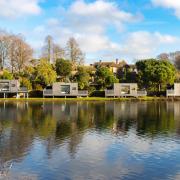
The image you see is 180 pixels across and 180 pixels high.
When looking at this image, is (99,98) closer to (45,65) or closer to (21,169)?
(45,65)

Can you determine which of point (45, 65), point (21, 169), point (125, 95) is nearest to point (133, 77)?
point (125, 95)

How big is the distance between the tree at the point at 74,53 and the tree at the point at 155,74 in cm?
2011

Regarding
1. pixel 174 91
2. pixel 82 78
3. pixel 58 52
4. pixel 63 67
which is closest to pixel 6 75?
pixel 63 67

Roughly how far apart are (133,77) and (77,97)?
1944 cm

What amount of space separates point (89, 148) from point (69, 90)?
65.0 meters

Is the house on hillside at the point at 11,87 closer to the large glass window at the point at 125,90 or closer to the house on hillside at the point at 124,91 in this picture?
the house on hillside at the point at 124,91

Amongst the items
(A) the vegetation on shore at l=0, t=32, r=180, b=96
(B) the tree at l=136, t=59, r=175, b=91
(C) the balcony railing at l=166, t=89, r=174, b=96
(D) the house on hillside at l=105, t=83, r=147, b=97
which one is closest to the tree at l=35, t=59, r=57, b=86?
(A) the vegetation on shore at l=0, t=32, r=180, b=96

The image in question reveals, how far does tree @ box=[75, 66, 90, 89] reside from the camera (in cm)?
10300

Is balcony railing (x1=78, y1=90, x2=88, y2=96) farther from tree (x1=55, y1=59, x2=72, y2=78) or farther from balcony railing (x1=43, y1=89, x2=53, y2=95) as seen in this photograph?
tree (x1=55, y1=59, x2=72, y2=78)

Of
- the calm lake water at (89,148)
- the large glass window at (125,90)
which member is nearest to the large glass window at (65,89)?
the large glass window at (125,90)

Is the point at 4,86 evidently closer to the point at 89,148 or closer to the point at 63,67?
the point at 63,67

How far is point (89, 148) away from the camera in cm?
3466

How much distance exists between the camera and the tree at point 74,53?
120m

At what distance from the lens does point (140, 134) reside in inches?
1702
